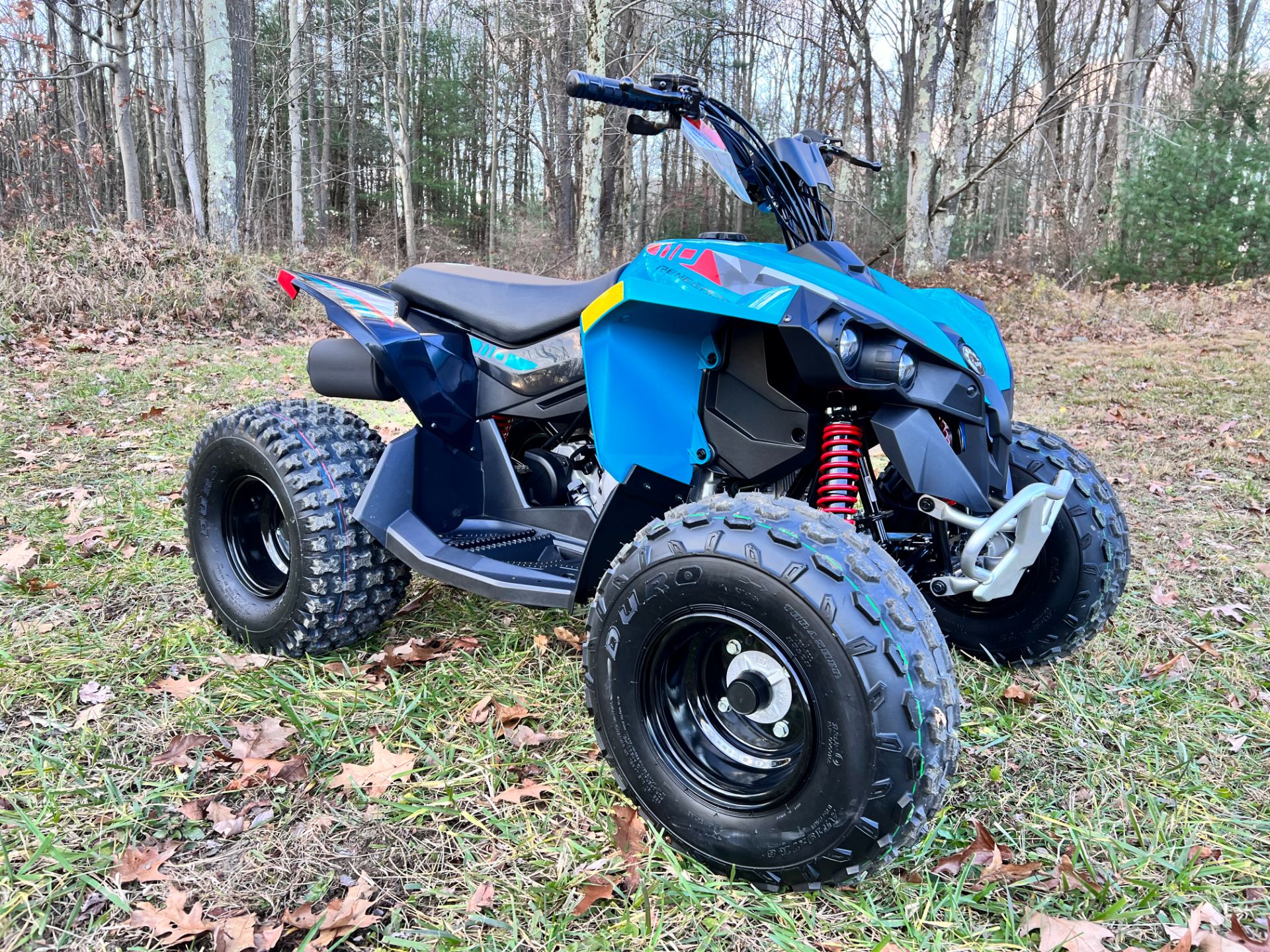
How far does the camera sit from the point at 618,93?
7.30 feet

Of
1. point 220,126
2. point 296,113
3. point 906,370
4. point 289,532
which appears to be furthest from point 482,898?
point 296,113

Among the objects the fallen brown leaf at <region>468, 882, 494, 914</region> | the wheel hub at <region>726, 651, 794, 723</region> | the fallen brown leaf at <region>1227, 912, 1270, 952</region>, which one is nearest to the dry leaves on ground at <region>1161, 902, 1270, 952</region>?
the fallen brown leaf at <region>1227, 912, 1270, 952</region>

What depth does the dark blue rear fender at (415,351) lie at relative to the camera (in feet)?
8.70

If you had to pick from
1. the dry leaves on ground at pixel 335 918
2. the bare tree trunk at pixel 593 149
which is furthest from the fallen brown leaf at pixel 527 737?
the bare tree trunk at pixel 593 149

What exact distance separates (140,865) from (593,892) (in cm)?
100

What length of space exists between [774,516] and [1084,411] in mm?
5956

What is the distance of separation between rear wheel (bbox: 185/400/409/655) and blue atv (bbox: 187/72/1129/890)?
0.4 inches

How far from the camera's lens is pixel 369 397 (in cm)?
307

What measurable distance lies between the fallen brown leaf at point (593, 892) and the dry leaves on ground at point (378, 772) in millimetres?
628

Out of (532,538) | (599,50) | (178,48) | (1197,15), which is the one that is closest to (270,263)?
(178,48)

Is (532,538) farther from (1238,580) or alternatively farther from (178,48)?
(178,48)

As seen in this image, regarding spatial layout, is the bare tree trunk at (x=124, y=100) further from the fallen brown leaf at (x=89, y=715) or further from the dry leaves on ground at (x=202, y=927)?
the dry leaves on ground at (x=202, y=927)

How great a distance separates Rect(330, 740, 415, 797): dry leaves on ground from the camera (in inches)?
86.5

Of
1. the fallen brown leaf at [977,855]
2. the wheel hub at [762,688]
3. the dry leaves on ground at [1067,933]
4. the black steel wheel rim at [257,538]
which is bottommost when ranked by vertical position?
the fallen brown leaf at [977,855]
